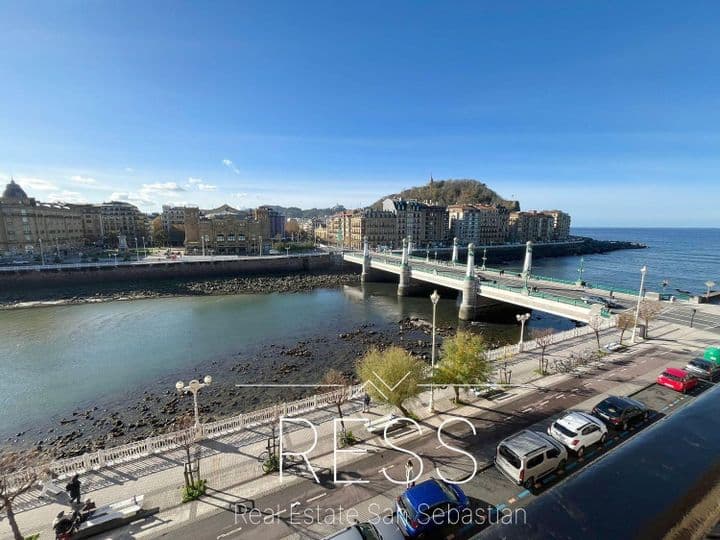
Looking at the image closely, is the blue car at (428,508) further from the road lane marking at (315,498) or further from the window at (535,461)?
the road lane marking at (315,498)

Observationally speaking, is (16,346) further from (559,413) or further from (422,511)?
(559,413)

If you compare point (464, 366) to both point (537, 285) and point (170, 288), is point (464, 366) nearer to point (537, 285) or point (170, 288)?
point (537, 285)

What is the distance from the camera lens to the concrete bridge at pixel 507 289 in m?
28.9

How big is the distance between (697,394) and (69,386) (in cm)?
3831

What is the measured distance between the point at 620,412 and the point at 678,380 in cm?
579

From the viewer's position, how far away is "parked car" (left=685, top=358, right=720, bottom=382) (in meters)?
16.3

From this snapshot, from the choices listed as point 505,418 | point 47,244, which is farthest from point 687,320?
point 47,244

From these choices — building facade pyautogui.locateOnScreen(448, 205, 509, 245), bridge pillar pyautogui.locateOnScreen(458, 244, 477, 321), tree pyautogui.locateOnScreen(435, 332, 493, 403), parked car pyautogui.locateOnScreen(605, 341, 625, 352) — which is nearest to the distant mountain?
building facade pyautogui.locateOnScreen(448, 205, 509, 245)

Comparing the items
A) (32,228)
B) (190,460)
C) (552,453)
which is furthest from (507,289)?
(32,228)

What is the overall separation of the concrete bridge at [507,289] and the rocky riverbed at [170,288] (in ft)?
52.3

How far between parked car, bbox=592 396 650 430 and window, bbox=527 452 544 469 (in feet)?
15.6

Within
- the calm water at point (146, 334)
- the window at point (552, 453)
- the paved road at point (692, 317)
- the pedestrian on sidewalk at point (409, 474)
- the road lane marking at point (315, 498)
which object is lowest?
the calm water at point (146, 334)

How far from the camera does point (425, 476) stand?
34.1 feet

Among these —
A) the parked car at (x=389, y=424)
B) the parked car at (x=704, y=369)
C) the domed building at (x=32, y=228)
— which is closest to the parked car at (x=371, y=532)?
the parked car at (x=389, y=424)
